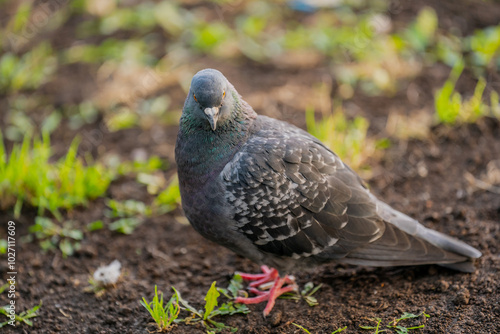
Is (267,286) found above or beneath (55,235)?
beneath

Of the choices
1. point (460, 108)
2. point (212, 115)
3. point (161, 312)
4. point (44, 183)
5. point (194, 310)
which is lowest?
point (194, 310)

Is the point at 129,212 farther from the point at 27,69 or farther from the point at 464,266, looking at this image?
the point at 27,69

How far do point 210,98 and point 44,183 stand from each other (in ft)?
8.15

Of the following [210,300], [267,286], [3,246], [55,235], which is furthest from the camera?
[55,235]

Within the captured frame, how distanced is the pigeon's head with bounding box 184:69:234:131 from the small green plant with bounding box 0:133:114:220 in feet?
6.92

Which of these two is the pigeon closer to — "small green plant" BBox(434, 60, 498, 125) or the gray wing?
the gray wing

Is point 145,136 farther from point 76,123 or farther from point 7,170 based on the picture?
point 7,170

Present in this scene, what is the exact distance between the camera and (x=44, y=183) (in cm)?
537

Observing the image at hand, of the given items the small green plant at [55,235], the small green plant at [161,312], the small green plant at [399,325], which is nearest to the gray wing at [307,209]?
the small green plant at [399,325]

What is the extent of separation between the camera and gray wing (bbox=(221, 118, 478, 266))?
393 cm

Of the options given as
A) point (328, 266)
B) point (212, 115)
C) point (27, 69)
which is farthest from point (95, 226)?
point (27, 69)

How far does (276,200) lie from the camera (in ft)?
12.9

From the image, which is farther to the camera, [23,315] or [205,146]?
[23,315]

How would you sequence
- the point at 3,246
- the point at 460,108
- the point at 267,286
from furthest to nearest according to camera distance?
the point at 460,108
the point at 3,246
the point at 267,286
